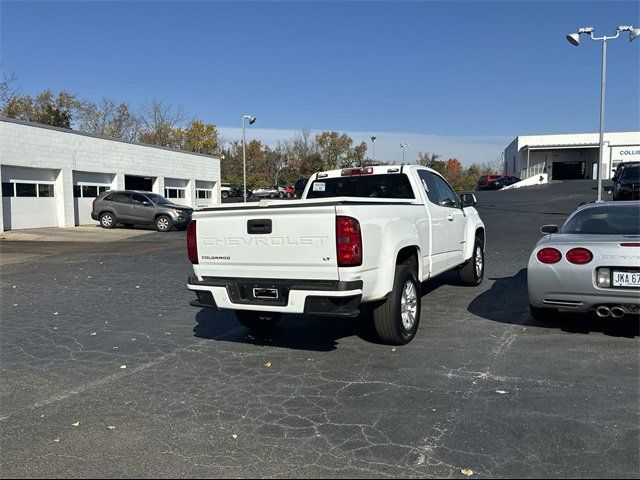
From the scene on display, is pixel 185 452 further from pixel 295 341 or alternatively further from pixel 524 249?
pixel 524 249

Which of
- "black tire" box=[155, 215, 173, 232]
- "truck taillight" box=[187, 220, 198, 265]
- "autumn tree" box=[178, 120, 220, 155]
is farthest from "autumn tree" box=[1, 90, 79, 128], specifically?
"truck taillight" box=[187, 220, 198, 265]

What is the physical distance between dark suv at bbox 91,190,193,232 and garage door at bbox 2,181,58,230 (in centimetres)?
203

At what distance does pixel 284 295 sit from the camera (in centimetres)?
491

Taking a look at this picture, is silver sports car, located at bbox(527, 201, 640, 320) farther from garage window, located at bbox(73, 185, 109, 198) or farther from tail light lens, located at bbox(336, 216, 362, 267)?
garage window, located at bbox(73, 185, 109, 198)

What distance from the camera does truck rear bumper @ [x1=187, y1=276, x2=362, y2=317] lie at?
4691 mm

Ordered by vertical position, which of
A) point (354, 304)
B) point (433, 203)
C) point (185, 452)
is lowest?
point (185, 452)

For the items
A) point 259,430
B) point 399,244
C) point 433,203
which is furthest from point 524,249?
point 259,430

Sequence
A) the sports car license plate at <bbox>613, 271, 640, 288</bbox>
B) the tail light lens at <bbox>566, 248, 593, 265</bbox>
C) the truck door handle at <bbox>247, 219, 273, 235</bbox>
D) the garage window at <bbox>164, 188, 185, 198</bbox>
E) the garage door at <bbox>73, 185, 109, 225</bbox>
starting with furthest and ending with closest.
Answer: the garage window at <bbox>164, 188, 185, 198</bbox> → the garage door at <bbox>73, 185, 109, 225</bbox> → the tail light lens at <bbox>566, 248, 593, 265</bbox> → the sports car license plate at <bbox>613, 271, 640, 288</bbox> → the truck door handle at <bbox>247, 219, 273, 235</bbox>

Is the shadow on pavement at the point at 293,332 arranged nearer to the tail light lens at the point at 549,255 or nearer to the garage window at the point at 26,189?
the tail light lens at the point at 549,255

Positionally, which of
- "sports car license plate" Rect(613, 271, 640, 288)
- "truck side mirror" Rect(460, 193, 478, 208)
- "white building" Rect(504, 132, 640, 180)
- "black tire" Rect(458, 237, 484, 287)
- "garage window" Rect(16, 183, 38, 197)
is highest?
"white building" Rect(504, 132, 640, 180)

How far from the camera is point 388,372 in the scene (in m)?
4.80

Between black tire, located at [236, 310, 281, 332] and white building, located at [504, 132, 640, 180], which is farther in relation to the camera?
white building, located at [504, 132, 640, 180]

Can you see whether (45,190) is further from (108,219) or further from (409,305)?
(409,305)

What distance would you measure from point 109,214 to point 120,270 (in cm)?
1255
